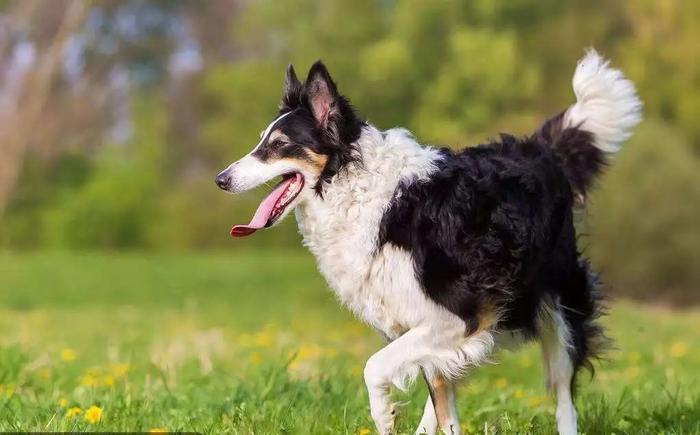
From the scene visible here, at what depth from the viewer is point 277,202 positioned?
442 centimetres

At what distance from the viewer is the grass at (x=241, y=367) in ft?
14.8

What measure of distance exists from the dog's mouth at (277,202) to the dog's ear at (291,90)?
14.6 inches

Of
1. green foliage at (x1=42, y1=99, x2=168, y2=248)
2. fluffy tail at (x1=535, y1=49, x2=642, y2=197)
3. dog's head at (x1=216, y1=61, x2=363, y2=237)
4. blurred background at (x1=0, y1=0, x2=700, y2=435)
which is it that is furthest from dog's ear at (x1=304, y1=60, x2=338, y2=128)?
green foliage at (x1=42, y1=99, x2=168, y2=248)

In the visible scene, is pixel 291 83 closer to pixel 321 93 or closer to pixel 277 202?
pixel 321 93

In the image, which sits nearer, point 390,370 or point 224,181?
point 390,370

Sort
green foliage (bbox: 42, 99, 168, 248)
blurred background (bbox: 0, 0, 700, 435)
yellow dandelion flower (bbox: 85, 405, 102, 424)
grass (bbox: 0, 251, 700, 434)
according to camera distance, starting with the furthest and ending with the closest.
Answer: green foliage (bbox: 42, 99, 168, 248) → blurred background (bbox: 0, 0, 700, 435) → grass (bbox: 0, 251, 700, 434) → yellow dandelion flower (bbox: 85, 405, 102, 424)

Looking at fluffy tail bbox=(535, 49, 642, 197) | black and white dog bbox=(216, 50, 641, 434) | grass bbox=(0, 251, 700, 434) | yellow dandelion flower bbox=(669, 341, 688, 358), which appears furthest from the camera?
yellow dandelion flower bbox=(669, 341, 688, 358)

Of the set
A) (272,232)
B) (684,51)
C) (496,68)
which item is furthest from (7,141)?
(684,51)

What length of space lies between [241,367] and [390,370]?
4.02 m

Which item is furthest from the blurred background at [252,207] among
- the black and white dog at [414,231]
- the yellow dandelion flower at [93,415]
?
the black and white dog at [414,231]

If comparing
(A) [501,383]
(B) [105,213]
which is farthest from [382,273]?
(B) [105,213]

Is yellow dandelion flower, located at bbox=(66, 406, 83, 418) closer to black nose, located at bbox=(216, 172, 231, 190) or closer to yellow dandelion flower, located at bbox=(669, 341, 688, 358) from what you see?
black nose, located at bbox=(216, 172, 231, 190)

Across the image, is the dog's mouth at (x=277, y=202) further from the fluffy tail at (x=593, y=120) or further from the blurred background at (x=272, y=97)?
the blurred background at (x=272, y=97)

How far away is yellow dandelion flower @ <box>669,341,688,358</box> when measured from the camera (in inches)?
377
